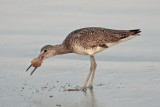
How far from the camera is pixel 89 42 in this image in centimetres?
1048

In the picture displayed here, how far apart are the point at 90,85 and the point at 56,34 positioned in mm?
4534

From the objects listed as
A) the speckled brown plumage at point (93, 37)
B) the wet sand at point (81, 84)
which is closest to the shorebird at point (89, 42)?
the speckled brown plumage at point (93, 37)

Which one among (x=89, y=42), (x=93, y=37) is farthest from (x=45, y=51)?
(x=93, y=37)

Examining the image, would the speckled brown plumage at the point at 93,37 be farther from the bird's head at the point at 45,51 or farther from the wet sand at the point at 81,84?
the wet sand at the point at 81,84

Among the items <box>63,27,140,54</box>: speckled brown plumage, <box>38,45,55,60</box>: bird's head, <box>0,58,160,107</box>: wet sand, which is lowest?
<box>0,58,160,107</box>: wet sand

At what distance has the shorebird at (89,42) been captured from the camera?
10.4 meters

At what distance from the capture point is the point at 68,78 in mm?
10406

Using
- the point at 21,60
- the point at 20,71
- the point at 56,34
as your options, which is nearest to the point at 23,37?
the point at 56,34

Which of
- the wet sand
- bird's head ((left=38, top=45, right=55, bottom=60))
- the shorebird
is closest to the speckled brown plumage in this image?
the shorebird

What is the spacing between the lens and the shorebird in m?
10.4

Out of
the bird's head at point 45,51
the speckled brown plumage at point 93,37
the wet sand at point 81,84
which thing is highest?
the speckled brown plumage at point 93,37

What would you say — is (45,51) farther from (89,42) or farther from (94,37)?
(94,37)

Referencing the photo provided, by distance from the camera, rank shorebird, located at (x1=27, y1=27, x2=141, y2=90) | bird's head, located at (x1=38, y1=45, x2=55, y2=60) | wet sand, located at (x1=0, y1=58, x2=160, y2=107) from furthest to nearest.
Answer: bird's head, located at (x1=38, y1=45, x2=55, y2=60)
shorebird, located at (x1=27, y1=27, x2=141, y2=90)
wet sand, located at (x1=0, y1=58, x2=160, y2=107)

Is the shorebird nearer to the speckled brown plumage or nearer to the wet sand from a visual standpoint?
the speckled brown plumage
